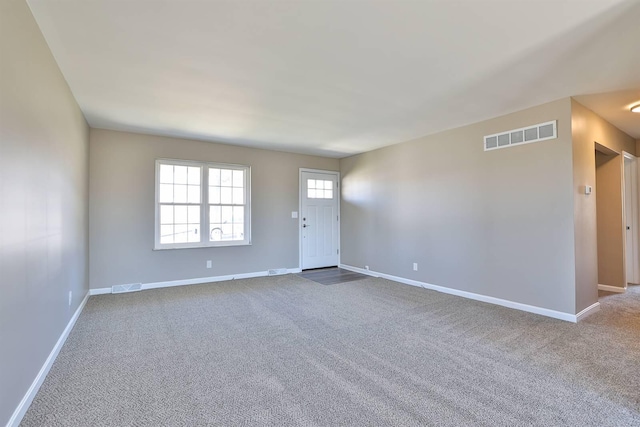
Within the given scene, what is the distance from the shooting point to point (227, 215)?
546 cm

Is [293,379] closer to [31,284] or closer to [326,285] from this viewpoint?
[31,284]

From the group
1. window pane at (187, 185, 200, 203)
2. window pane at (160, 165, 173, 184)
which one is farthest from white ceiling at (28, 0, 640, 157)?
window pane at (187, 185, 200, 203)

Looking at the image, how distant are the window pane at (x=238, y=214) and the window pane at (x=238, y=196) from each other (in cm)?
9

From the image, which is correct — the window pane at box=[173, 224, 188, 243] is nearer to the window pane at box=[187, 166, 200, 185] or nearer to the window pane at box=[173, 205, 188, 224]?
the window pane at box=[173, 205, 188, 224]

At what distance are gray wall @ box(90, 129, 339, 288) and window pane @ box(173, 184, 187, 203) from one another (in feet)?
1.07

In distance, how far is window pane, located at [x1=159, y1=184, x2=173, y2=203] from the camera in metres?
4.92

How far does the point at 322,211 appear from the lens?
660cm

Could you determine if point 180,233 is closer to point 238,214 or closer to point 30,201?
point 238,214

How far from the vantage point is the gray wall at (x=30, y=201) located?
1.60 metres

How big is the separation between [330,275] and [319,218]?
1.32 m

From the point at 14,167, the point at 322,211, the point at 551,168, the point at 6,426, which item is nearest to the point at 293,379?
the point at 6,426

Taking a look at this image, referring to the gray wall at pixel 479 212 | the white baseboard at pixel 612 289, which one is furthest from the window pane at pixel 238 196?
the white baseboard at pixel 612 289

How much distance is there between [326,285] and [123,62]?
397 centimetres

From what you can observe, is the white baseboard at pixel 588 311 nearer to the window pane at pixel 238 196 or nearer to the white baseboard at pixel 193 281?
the white baseboard at pixel 193 281
